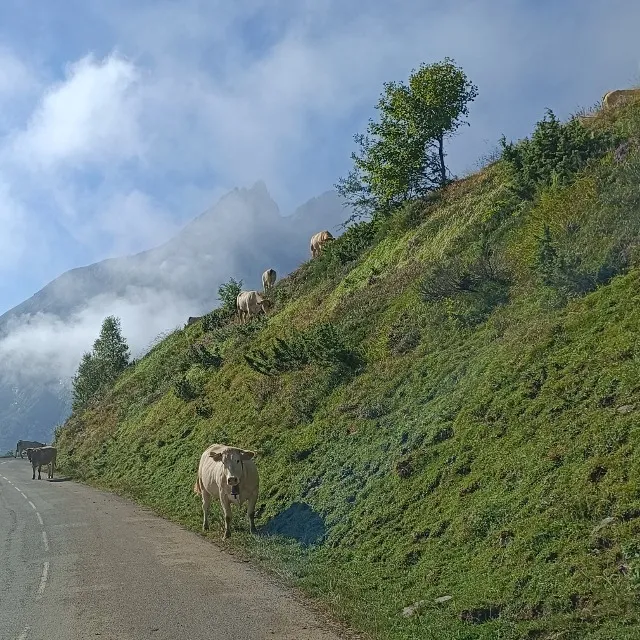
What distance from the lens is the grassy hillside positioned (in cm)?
874

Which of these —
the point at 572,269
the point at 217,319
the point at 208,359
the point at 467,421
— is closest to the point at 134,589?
the point at 467,421

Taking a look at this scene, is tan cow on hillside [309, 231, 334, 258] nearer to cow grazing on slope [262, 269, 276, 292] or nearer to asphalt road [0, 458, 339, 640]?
cow grazing on slope [262, 269, 276, 292]

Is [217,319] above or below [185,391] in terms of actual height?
above

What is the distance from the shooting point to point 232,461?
17.0 meters

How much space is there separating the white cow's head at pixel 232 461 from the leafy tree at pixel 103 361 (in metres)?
55.4

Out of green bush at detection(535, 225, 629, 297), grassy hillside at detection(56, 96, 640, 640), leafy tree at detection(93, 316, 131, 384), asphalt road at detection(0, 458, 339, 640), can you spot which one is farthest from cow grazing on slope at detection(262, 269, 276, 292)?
leafy tree at detection(93, 316, 131, 384)

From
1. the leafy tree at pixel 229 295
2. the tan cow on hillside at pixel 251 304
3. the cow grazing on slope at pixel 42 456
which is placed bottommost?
the cow grazing on slope at pixel 42 456

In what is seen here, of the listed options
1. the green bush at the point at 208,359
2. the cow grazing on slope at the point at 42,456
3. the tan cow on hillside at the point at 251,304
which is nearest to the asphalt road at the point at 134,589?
the green bush at the point at 208,359

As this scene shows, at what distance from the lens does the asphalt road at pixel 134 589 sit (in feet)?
31.4

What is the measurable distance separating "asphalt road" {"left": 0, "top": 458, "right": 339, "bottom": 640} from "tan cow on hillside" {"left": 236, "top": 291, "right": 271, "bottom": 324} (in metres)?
20.1

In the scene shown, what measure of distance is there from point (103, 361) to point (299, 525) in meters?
65.3

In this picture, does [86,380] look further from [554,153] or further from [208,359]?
[554,153]

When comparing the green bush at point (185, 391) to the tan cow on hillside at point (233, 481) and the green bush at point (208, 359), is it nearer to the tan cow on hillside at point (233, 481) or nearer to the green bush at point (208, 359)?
the green bush at point (208, 359)

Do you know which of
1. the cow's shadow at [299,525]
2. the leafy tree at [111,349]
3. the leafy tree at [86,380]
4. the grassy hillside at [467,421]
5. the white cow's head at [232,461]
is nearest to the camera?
the grassy hillside at [467,421]
